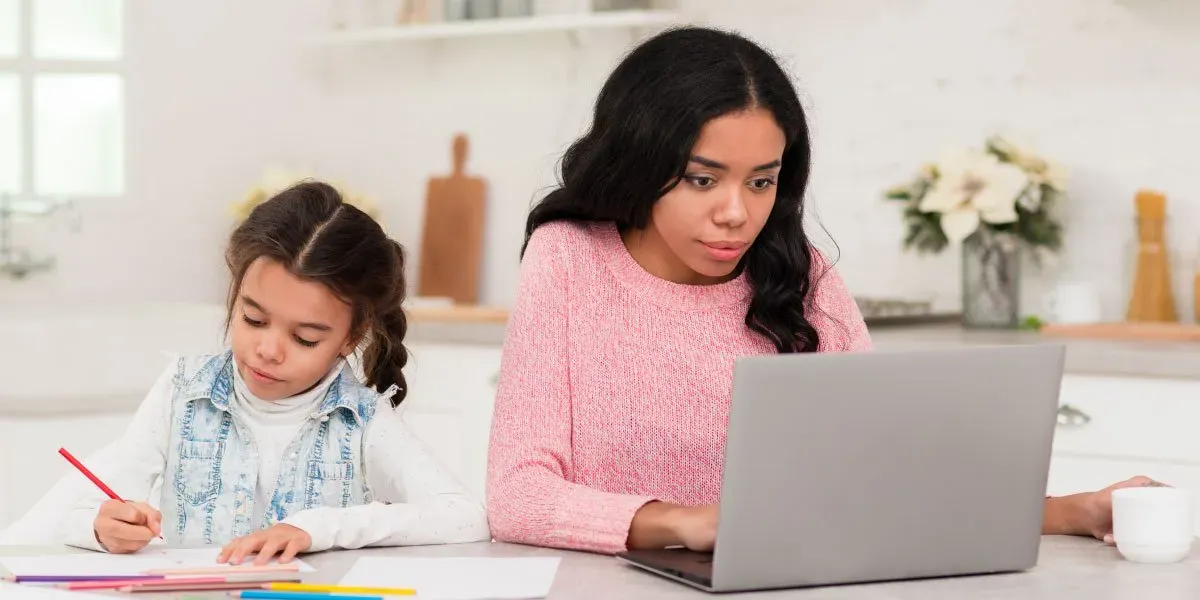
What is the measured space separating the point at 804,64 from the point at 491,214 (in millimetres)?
912

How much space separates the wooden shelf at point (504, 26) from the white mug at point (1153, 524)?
218cm

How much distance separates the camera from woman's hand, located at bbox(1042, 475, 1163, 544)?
1.53 metres

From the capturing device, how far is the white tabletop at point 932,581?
125cm

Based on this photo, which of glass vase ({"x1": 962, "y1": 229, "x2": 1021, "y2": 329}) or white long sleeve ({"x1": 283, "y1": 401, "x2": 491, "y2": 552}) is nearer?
white long sleeve ({"x1": 283, "y1": 401, "x2": 491, "y2": 552})

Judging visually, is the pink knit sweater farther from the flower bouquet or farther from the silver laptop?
the flower bouquet

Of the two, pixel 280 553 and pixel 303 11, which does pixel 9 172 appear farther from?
pixel 280 553

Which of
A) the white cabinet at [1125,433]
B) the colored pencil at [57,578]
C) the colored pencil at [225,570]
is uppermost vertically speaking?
the colored pencil at [225,570]

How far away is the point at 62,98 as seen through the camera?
11.7 ft

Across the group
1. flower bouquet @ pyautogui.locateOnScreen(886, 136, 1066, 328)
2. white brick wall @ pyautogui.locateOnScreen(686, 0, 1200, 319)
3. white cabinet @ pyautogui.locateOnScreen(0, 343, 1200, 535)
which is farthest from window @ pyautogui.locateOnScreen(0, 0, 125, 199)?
flower bouquet @ pyautogui.locateOnScreen(886, 136, 1066, 328)

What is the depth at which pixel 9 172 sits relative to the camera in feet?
11.5

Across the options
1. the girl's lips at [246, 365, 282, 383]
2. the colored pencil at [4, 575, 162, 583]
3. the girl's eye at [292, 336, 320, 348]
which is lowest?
the colored pencil at [4, 575, 162, 583]

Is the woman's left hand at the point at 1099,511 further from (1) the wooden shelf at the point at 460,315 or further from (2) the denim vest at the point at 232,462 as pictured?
(1) the wooden shelf at the point at 460,315

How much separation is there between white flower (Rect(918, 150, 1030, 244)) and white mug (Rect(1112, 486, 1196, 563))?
1.57 m

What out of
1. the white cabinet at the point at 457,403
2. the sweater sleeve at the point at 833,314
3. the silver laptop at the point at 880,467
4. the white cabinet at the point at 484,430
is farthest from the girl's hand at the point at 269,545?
the white cabinet at the point at 457,403
